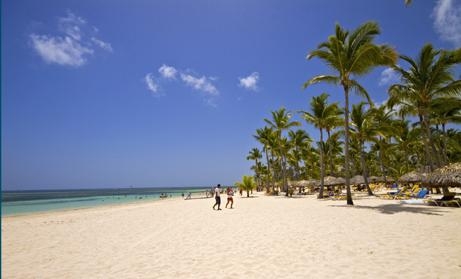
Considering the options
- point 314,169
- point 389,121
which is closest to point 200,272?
point 389,121

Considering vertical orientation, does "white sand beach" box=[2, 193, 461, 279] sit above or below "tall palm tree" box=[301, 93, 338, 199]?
below

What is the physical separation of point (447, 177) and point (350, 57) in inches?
351

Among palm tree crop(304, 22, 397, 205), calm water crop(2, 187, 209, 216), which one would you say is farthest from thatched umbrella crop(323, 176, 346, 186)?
calm water crop(2, 187, 209, 216)

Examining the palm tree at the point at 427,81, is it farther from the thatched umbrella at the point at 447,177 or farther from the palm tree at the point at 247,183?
the palm tree at the point at 247,183

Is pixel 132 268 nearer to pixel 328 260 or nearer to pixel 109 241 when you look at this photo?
pixel 109 241

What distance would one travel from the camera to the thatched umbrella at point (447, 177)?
14.6m

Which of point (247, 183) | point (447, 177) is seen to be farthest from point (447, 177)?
point (247, 183)

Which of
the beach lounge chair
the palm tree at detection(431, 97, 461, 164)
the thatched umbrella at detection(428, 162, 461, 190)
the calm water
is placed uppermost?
the palm tree at detection(431, 97, 461, 164)

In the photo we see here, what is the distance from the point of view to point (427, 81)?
1903 cm

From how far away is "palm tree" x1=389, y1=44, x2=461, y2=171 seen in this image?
725 inches

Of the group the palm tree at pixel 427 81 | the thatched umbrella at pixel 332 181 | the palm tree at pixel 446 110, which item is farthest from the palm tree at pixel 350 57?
the thatched umbrella at pixel 332 181

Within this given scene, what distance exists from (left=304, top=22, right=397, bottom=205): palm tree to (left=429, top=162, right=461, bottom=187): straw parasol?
A: 458 centimetres

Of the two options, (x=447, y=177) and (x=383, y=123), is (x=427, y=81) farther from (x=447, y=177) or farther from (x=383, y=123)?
(x=383, y=123)

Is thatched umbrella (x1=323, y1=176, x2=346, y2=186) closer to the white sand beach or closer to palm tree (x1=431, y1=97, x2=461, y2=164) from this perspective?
palm tree (x1=431, y1=97, x2=461, y2=164)
